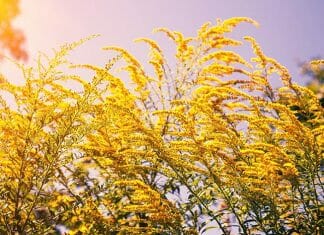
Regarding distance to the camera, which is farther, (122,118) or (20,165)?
(122,118)

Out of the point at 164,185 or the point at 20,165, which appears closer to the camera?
the point at 20,165

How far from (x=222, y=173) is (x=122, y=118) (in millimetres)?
845

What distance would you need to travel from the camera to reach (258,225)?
11.3 feet

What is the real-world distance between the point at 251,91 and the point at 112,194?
66.0 inches

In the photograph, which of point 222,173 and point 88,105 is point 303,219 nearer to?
point 222,173

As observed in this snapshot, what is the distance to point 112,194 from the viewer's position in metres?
4.59

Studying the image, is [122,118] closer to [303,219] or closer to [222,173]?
[222,173]

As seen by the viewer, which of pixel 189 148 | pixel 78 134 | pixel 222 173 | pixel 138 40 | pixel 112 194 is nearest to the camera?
pixel 78 134

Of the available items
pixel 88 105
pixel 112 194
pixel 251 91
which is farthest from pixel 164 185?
pixel 88 105

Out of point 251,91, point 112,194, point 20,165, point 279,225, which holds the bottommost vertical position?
point 279,225

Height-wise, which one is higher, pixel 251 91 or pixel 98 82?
pixel 251 91

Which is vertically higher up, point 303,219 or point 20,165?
point 20,165

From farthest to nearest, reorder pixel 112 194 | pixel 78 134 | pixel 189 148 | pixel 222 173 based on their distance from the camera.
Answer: pixel 112 194 → pixel 222 173 → pixel 189 148 → pixel 78 134

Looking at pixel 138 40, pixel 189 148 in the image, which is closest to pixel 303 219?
pixel 189 148
